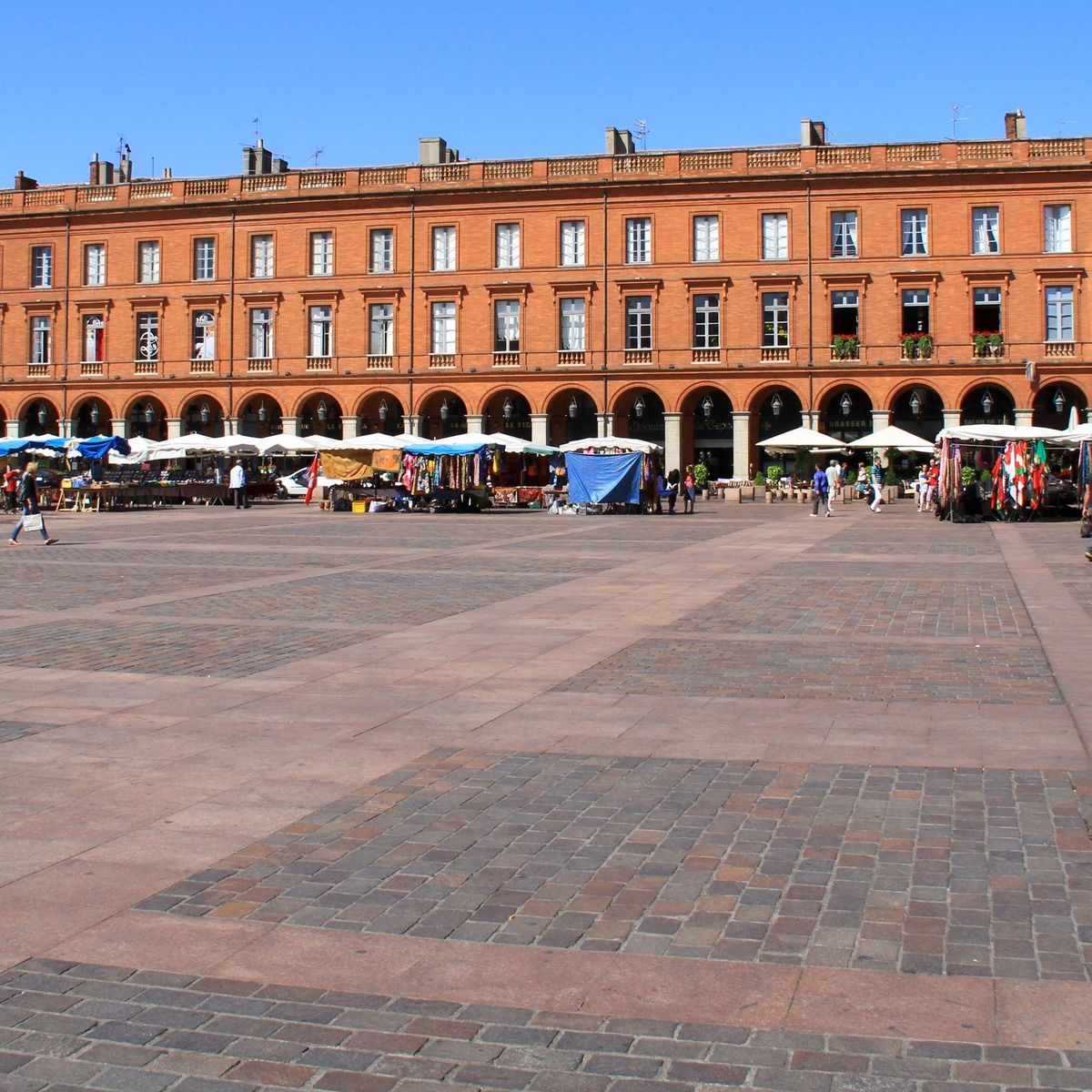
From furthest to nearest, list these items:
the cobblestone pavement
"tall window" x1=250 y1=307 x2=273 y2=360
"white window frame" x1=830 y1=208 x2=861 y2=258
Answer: "tall window" x1=250 y1=307 x2=273 y2=360
"white window frame" x1=830 y1=208 x2=861 y2=258
the cobblestone pavement

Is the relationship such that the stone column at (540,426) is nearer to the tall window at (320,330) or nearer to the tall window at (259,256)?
the tall window at (320,330)

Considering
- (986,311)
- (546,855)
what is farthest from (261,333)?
(546,855)

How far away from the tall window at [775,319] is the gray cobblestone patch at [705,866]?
4560 centimetres

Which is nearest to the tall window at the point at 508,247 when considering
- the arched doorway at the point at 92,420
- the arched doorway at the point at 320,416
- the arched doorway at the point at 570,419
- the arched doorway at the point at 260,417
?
the arched doorway at the point at 570,419

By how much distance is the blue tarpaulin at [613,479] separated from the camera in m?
38.3

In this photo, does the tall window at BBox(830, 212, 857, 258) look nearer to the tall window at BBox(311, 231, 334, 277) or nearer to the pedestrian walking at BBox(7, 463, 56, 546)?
the tall window at BBox(311, 231, 334, 277)

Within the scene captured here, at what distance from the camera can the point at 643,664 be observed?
10.4 meters

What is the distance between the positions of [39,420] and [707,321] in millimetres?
29694

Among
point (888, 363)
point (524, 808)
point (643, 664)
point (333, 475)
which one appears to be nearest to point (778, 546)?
point (643, 664)

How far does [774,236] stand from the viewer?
2018 inches

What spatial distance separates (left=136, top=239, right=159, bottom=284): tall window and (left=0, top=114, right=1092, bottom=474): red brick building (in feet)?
0.28

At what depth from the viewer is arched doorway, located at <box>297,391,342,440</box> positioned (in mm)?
55688

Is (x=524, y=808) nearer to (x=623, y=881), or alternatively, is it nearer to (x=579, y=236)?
(x=623, y=881)

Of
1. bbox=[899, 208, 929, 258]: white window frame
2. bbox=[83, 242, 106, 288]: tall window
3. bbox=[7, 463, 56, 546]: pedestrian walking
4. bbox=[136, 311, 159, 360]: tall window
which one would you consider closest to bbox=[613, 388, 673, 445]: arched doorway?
bbox=[899, 208, 929, 258]: white window frame
